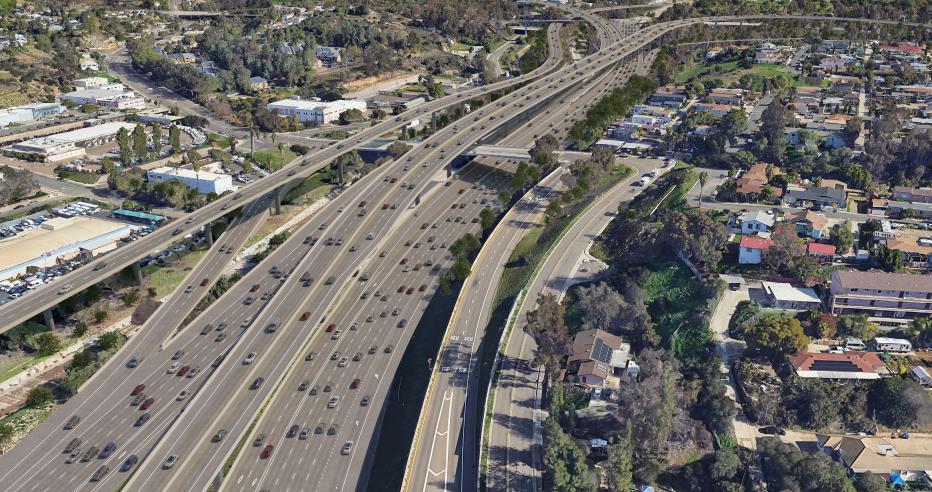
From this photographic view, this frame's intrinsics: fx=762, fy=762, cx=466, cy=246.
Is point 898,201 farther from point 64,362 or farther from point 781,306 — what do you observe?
point 64,362

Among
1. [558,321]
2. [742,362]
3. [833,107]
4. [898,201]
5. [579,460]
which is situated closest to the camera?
[579,460]

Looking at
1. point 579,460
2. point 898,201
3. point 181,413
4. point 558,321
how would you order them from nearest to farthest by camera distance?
point 579,460 → point 181,413 → point 558,321 → point 898,201

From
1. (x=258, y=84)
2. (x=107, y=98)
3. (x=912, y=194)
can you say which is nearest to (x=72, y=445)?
(x=912, y=194)

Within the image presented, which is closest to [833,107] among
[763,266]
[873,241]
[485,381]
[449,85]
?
[873,241]

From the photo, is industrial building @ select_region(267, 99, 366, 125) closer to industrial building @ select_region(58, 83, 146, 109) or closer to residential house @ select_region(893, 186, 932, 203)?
industrial building @ select_region(58, 83, 146, 109)

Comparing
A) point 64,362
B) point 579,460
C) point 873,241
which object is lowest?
point 64,362
